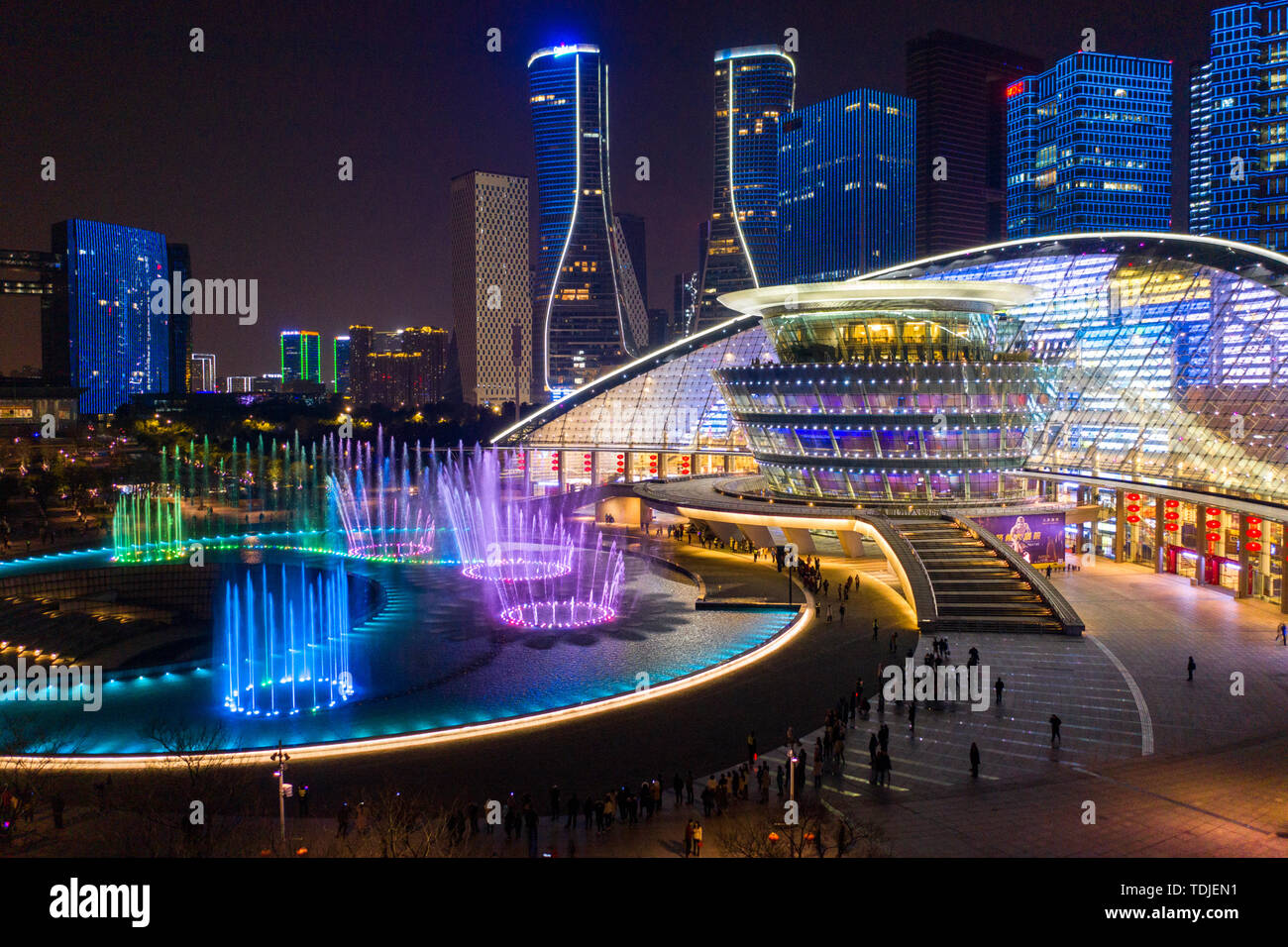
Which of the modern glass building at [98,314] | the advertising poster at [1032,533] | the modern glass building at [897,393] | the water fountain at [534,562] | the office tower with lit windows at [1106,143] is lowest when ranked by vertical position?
the water fountain at [534,562]

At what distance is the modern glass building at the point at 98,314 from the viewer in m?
173

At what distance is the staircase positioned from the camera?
112ft

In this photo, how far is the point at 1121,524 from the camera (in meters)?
49.4

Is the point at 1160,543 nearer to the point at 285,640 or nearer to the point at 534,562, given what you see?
the point at 534,562

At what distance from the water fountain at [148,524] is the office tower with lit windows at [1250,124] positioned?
11602 cm

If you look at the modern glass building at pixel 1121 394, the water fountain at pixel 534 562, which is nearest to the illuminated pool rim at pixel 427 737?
the water fountain at pixel 534 562

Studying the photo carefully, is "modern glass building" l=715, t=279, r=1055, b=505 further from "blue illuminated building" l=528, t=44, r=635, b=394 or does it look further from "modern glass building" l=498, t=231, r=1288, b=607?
"blue illuminated building" l=528, t=44, r=635, b=394

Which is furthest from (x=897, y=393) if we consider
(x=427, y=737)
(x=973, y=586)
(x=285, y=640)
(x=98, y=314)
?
(x=98, y=314)

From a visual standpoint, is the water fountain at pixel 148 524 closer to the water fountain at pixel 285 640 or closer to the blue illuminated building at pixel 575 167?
the water fountain at pixel 285 640

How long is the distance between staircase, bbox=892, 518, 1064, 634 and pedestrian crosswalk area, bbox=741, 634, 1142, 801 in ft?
13.7

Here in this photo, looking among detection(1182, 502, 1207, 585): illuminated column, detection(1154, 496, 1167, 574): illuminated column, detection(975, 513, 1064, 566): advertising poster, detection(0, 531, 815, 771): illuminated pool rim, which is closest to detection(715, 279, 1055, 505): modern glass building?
detection(975, 513, 1064, 566): advertising poster

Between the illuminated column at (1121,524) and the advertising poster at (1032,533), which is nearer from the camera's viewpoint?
the advertising poster at (1032,533)

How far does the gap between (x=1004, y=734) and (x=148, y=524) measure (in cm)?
5865
